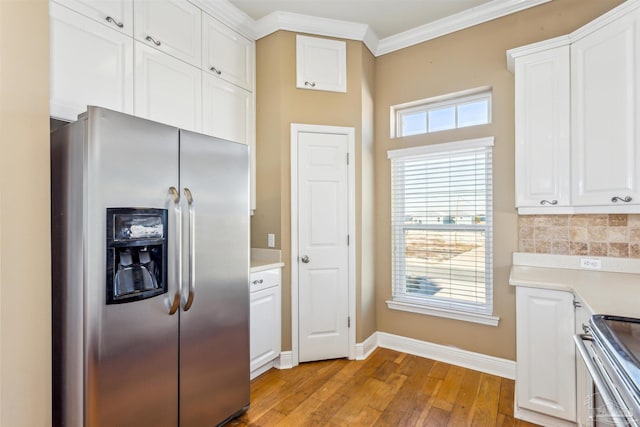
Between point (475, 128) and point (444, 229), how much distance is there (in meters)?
0.89

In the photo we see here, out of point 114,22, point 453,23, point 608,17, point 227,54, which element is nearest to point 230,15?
point 227,54

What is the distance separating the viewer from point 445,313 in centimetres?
280

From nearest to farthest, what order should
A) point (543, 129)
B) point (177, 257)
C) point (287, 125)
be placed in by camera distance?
1. point (177, 257)
2. point (543, 129)
3. point (287, 125)

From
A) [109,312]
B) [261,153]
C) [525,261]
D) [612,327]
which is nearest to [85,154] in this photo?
[109,312]

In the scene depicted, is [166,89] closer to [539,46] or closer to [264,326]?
[264,326]

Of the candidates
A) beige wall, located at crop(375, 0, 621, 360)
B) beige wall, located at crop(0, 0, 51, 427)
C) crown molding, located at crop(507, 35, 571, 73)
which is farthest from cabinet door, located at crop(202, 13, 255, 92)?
crown molding, located at crop(507, 35, 571, 73)

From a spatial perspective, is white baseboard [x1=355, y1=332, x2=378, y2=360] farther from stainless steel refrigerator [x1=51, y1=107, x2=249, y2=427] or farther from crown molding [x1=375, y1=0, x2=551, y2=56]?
crown molding [x1=375, y1=0, x2=551, y2=56]

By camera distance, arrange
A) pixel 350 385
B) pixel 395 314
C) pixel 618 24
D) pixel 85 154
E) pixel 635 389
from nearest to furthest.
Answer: pixel 635 389, pixel 85 154, pixel 618 24, pixel 350 385, pixel 395 314

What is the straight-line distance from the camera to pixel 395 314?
3074 millimetres

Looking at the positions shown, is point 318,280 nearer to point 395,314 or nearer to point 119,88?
point 395,314

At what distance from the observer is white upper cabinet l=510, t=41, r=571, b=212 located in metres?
2.06

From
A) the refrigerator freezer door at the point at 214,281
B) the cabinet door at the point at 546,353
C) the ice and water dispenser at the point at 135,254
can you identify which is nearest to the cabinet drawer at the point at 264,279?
the refrigerator freezer door at the point at 214,281

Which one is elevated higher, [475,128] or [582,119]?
[475,128]

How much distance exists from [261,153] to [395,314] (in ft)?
6.44
